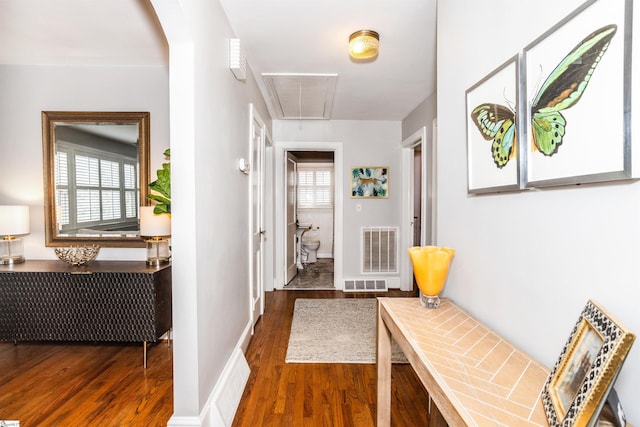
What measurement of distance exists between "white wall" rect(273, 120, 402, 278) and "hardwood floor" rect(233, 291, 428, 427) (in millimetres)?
2088

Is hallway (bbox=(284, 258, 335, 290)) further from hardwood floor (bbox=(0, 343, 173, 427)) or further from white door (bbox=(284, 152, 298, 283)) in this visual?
hardwood floor (bbox=(0, 343, 173, 427))

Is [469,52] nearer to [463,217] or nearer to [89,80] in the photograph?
[463,217]

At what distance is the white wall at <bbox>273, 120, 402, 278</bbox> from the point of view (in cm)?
439

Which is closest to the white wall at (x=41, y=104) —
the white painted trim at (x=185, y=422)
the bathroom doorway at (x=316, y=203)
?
the white painted trim at (x=185, y=422)

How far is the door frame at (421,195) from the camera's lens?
3521 mm

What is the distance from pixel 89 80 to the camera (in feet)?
8.80

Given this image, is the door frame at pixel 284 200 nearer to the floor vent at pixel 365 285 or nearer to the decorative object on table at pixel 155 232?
the floor vent at pixel 365 285

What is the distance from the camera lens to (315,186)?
6684 millimetres

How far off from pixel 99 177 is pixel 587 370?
3.23 meters

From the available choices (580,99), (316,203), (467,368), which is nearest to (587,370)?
(467,368)

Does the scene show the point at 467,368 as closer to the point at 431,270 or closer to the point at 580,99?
the point at 431,270

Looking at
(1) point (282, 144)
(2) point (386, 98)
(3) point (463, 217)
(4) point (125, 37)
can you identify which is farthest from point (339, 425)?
(1) point (282, 144)

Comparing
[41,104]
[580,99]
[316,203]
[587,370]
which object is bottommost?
[587,370]

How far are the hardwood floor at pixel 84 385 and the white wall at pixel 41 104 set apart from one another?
2.69ft
